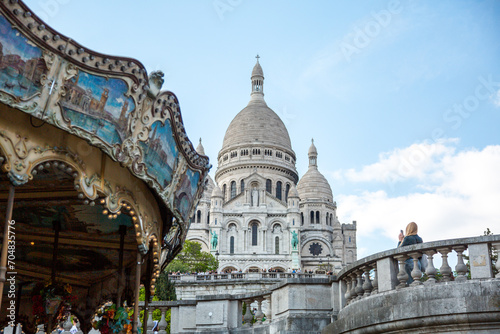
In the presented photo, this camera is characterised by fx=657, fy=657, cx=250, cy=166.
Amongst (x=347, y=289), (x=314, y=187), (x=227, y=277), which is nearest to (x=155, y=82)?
(x=347, y=289)

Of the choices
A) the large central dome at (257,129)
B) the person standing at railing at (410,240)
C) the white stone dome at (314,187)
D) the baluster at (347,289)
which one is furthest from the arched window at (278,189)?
the person standing at railing at (410,240)

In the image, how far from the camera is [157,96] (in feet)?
33.7

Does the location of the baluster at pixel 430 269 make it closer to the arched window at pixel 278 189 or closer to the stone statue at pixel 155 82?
the stone statue at pixel 155 82

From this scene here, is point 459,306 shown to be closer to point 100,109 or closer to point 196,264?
point 100,109

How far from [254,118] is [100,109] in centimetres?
9235

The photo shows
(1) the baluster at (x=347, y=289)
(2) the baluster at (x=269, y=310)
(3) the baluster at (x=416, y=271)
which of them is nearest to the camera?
(3) the baluster at (x=416, y=271)

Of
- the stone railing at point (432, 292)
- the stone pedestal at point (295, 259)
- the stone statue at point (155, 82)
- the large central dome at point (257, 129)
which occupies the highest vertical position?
the large central dome at point (257, 129)

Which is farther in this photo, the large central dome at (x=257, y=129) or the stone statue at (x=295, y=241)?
the large central dome at (x=257, y=129)

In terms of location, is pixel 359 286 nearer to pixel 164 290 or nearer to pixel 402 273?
pixel 402 273

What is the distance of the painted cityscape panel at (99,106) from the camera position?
350 inches

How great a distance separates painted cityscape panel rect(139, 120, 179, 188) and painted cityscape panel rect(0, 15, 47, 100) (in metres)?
2.29

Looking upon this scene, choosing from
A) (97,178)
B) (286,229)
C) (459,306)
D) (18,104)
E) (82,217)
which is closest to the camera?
(18,104)

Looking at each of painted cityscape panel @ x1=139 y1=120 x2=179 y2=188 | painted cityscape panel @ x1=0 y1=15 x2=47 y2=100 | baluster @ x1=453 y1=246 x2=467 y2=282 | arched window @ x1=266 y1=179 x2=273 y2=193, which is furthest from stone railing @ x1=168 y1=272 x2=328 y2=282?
arched window @ x1=266 y1=179 x2=273 y2=193

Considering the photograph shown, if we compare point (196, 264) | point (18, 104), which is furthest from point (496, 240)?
point (196, 264)
